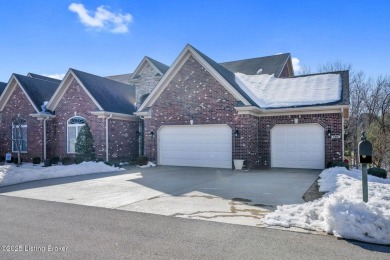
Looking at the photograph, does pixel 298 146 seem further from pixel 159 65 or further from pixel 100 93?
pixel 159 65

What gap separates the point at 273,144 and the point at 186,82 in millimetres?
5788

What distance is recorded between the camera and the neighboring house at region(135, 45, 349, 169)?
14148mm

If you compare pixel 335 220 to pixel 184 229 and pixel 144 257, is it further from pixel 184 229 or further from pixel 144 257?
pixel 144 257

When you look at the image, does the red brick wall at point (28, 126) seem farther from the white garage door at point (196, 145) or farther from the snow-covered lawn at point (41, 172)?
the white garage door at point (196, 145)

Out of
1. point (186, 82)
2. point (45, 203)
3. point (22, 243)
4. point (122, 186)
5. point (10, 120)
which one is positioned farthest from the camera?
point (10, 120)

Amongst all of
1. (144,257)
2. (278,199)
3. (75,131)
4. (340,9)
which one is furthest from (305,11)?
(75,131)

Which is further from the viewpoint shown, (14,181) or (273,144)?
(273,144)

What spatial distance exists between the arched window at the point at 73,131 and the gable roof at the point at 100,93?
5.79ft

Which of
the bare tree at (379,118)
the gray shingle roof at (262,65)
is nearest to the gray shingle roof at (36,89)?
the gray shingle roof at (262,65)

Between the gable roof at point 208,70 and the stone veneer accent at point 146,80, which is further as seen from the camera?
the stone veneer accent at point 146,80

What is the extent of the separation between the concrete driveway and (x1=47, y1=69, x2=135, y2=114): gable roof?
24.6ft

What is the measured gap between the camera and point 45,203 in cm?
752

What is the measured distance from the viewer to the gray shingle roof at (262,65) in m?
23.6

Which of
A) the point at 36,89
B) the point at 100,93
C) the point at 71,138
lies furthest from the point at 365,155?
the point at 36,89
